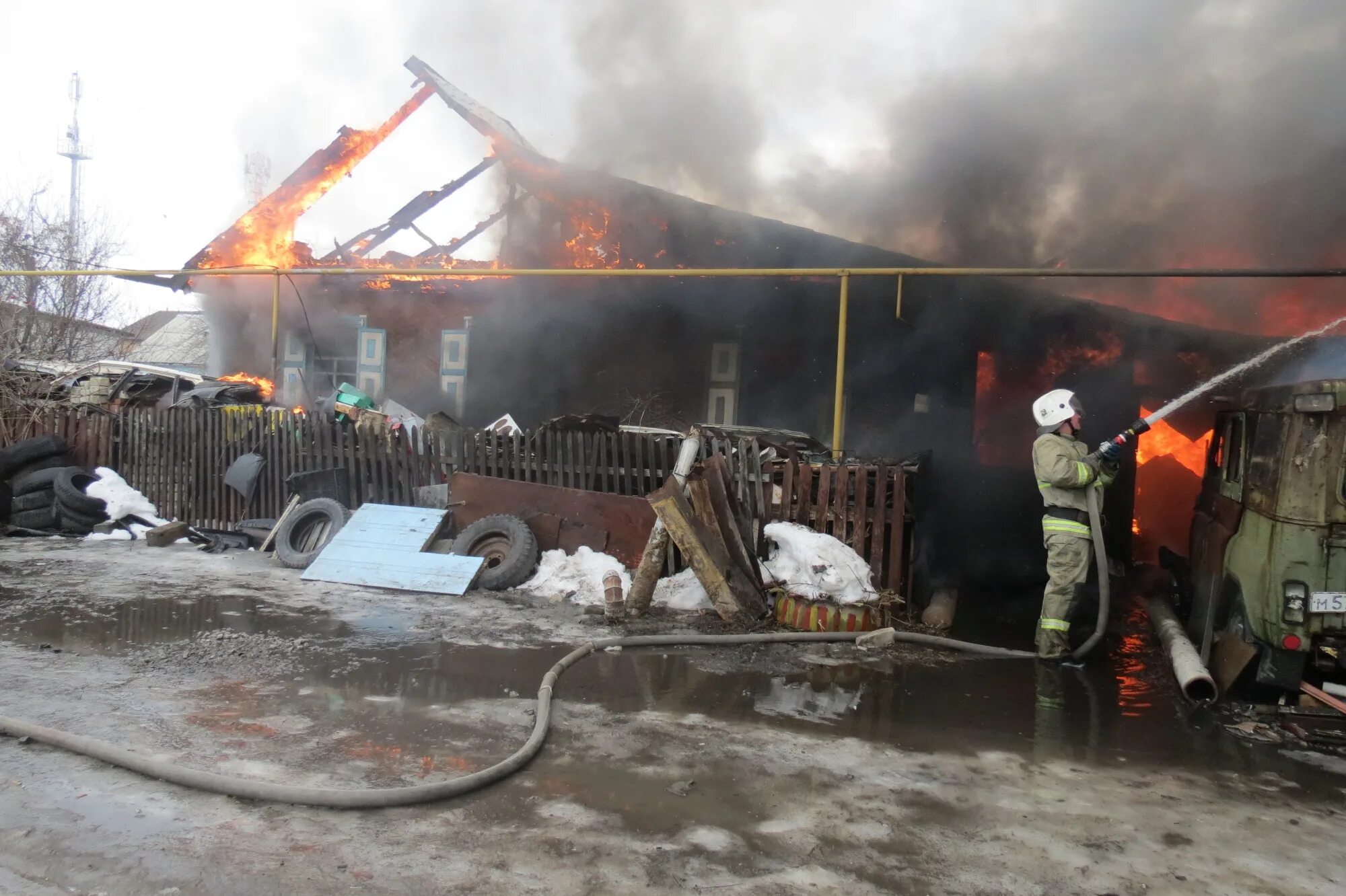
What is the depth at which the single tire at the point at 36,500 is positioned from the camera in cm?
908

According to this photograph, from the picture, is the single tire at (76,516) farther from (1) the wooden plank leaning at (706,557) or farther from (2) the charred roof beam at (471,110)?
(2) the charred roof beam at (471,110)

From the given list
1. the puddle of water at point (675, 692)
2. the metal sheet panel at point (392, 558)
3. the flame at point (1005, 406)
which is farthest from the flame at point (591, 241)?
the puddle of water at point (675, 692)

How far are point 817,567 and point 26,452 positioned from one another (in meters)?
9.18

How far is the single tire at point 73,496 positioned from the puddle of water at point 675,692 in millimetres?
3703

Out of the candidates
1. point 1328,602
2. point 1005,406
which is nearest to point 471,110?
point 1005,406

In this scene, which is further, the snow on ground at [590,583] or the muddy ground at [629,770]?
the snow on ground at [590,583]

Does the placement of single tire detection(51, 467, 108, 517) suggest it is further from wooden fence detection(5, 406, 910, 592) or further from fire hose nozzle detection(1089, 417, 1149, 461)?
fire hose nozzle detection(1089, 417, 1149, 461)

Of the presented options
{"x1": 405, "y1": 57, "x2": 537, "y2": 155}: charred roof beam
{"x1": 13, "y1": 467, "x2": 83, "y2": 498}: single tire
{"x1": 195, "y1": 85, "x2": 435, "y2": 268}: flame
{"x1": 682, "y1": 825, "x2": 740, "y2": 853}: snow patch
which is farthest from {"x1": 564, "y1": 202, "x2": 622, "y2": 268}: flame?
{"x1": 682, "y1": 825, "x2": 740, "y2": 853}: snow patch

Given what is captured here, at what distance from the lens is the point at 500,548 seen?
7461 mm

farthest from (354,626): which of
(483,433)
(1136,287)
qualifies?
(1136,287)

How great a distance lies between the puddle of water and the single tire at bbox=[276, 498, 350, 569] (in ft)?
6.39

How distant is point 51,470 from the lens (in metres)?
9.22

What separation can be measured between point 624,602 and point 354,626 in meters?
1.95

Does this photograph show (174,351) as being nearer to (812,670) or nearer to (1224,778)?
(812,670)
